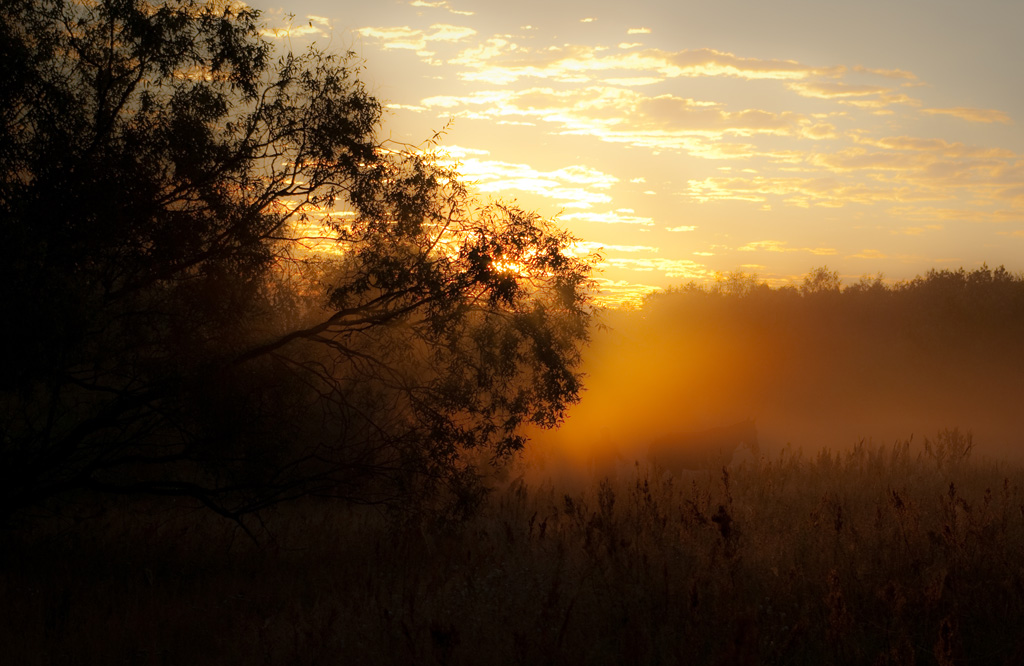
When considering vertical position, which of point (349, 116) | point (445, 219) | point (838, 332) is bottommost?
point (838, 332)

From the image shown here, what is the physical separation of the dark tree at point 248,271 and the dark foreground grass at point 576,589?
130 cm

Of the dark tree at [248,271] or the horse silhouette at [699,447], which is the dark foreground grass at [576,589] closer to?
the dark tree at [248,271]

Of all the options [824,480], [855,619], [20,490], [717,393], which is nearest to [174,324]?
[20,490]

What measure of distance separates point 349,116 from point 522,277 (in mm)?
3581

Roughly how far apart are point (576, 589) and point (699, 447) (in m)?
13.5

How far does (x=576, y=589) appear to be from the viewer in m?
7.77

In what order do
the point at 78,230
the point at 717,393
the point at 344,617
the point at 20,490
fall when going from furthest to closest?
the point at 717,393
the point at 20,490
the point at 78,230
the point at 344,617

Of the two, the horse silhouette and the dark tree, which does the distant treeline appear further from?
the dark tree

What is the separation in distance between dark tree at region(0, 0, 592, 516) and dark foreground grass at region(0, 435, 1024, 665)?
1.30 metres

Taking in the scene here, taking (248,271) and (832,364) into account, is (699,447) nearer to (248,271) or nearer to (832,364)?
(248,271)

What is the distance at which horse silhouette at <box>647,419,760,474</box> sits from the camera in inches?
798

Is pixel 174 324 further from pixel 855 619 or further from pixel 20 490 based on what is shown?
pixel 855 619

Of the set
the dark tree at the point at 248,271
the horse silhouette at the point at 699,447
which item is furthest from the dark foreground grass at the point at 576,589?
the horse silhouette at the point at 699,447

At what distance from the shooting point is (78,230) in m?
9.22
